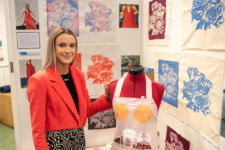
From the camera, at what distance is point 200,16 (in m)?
1.54

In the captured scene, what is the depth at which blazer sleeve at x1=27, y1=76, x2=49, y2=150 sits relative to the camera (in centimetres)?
137

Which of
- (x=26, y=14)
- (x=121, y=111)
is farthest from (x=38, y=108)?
(x=26, y=14)

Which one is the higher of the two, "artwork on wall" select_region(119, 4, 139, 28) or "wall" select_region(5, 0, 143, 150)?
"artwork on wall" select_region(119, 4, 139, 28)

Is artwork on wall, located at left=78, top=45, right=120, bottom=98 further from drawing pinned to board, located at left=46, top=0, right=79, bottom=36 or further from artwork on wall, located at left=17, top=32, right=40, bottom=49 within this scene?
artwork on wall, located at left=17, top=32, right=40, bottom=49

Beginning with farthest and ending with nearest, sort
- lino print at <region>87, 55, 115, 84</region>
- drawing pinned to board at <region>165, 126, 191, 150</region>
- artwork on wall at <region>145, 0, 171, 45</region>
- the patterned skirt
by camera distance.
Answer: lino print at <region>87, 55, 115, 84</region>
artwork on wall at <region>145, 0, 171, 45</region>
drawing pinned to board at <region>165, 126, 191, 150</region>
the patterned skirt

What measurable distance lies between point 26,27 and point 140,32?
1357 millimetres

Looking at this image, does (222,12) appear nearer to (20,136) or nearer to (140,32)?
(140,32)

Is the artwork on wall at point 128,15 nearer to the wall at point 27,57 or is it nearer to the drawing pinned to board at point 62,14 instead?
the wall at point 27,57

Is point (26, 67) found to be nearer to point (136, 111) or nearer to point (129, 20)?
point (129, 20)

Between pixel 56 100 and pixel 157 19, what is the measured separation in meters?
Answer: 1.38

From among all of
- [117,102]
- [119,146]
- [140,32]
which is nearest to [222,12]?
[117,102]

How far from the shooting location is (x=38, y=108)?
54.3 inches

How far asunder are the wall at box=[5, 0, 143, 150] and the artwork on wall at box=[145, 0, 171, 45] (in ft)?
0.77

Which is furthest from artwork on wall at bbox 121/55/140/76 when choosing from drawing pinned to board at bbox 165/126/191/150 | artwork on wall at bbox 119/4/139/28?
drawing pinned to board at bbox 165/126/191/150
